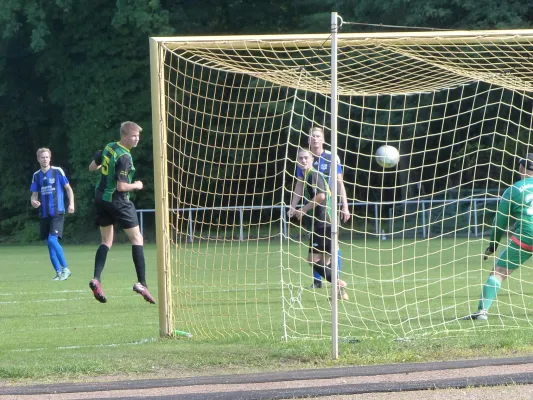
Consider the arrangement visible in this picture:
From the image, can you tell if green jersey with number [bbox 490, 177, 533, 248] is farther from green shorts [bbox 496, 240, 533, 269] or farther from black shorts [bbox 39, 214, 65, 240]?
black shorts [bbox 39, 214, 65, 240]

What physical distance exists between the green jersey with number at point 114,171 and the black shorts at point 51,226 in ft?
17.1

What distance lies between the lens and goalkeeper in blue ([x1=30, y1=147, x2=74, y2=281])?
50.8 ft

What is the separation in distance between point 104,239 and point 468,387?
5.25 m

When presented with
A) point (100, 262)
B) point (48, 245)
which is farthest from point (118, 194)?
point (48, 245)

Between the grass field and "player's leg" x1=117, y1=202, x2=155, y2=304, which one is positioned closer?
the grass field

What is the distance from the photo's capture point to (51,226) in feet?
51.1

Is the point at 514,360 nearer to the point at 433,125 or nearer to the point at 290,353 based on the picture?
the point at 290,353

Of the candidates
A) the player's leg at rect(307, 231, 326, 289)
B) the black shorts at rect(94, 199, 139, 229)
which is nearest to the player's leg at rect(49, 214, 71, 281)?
the player's leg at rect(307, 231, 326, 289)

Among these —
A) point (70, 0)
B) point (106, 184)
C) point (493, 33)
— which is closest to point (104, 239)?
point (106, 184)

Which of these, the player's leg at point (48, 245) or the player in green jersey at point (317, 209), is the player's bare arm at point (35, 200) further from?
the player in green jersey at point (317, 209)

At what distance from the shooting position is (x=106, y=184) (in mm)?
10469

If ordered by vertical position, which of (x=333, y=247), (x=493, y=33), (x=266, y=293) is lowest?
(x=266, y=293)

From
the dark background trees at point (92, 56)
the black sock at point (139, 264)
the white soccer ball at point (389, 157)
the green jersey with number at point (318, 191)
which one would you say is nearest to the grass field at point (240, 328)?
the black sock at point (139, 264)

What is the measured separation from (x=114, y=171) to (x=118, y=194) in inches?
10.3
